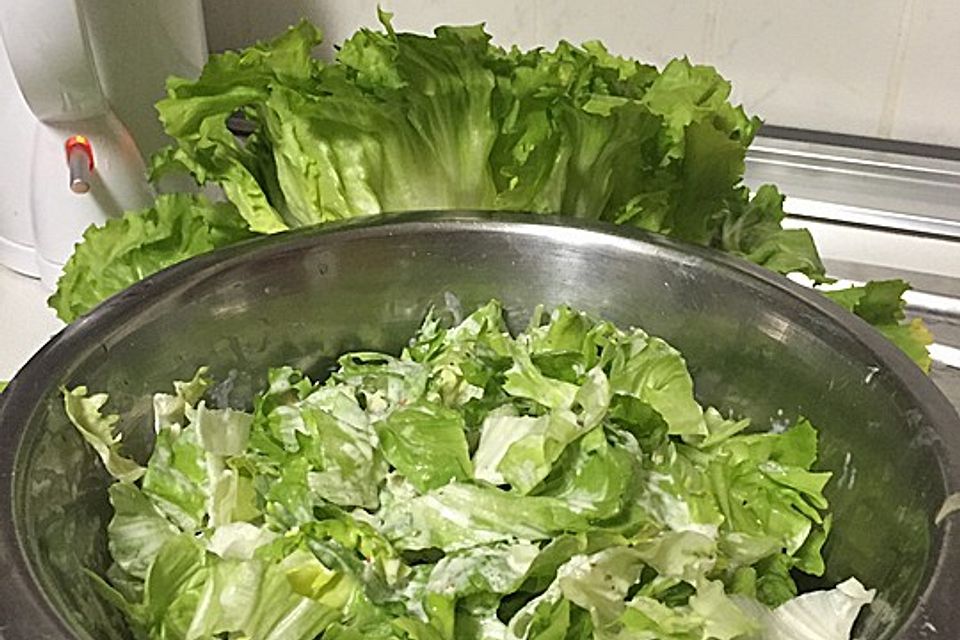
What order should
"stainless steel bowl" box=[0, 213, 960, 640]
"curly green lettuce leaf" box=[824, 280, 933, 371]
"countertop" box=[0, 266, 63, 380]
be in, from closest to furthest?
"stainless steel bowl" box=[0, 213, 960, 640] → "curly green lettuce leaf" box=[824, 280, 933, 371] → "countertop" box=[0, 266, 63, 380]

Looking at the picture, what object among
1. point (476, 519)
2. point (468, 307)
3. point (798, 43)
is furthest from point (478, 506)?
point (798, 43)

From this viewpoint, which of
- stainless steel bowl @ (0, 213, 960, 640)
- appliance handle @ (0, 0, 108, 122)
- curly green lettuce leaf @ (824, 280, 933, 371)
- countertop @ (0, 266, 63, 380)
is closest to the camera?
stainless steel bowl @ (0, 213, 960, 640)

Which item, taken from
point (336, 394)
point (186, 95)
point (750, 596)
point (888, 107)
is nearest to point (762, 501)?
→ point (750, 596)

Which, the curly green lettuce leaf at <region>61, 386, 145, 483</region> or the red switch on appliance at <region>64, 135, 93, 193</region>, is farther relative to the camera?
the red switch on appliance at <region>64, 135, 93, 193</region>

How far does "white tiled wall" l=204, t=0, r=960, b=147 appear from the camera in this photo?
35.9 inches

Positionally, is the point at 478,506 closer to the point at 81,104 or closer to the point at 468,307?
the point at 468,307

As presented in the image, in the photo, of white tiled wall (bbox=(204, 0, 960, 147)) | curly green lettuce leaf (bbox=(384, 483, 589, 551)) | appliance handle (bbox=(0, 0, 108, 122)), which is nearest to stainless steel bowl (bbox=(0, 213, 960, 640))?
curly green lettuce leaf (bbox=(384, 483, 589, 551))

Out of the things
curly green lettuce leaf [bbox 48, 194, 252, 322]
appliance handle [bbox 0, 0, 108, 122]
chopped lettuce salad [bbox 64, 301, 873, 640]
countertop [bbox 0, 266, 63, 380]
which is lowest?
countertop [bbox 0, 266, 63, 380]

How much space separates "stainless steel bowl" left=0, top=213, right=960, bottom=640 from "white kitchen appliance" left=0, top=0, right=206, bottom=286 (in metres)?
0.25

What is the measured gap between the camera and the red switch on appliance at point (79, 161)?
82 cm

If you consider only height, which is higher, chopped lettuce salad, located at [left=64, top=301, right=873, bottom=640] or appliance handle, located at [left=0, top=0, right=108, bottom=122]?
→ appliance handle, located at [left=0, top=0, right=108, bottom=122]

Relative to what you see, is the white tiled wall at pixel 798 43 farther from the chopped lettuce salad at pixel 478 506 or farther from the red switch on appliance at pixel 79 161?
the chopped lettuce salad at pixel 478 506

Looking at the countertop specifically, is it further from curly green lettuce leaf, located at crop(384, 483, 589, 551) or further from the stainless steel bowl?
curly green lettuce leaf, located at crop(384, 483, 589, 551)

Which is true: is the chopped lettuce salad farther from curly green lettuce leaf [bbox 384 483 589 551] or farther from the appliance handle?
the appliance handle
